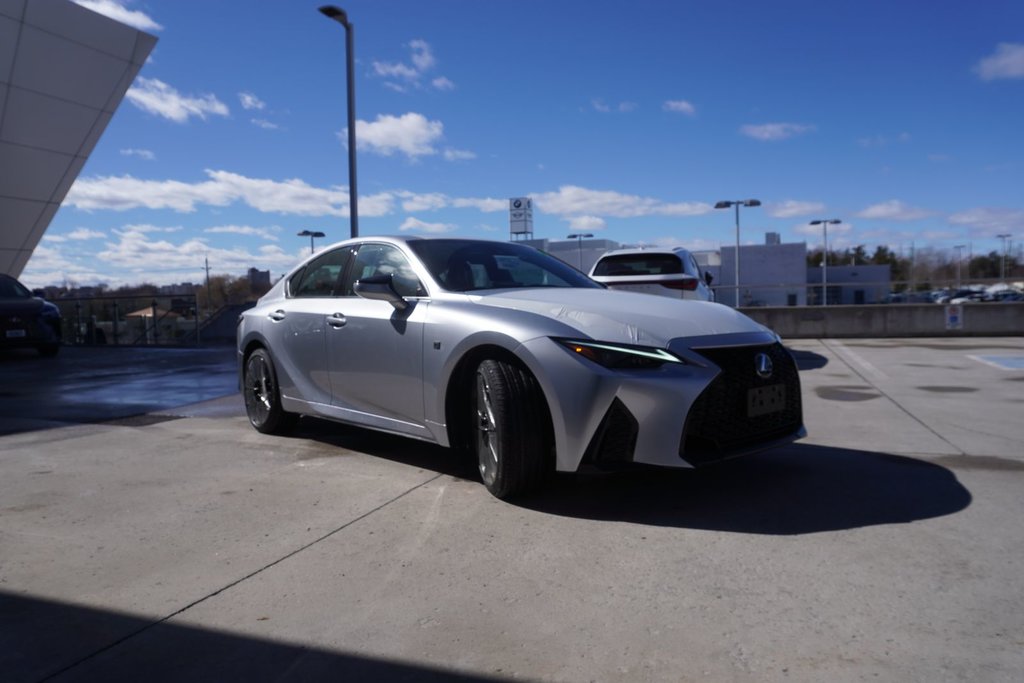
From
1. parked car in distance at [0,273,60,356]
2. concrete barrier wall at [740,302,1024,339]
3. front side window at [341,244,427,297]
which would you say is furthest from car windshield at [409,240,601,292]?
concrete barrier wall at [740,302,1024,339]

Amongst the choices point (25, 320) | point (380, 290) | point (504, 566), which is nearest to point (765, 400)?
point (504, 566)

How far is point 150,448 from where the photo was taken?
5617mm

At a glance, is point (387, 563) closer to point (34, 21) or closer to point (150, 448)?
point (150, 448)

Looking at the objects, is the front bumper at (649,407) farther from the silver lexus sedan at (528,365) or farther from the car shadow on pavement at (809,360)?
the car shadow on pavement at (809,360)

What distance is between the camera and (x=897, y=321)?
1561cm

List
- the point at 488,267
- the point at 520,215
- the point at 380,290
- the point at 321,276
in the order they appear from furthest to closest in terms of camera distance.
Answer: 1. the point at 520,215
2. the point at 321,276
3. the point at 488,267
4. the point at 380,290

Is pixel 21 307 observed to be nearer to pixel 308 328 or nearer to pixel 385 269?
pixel 308 328

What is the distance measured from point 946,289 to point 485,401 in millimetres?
18707

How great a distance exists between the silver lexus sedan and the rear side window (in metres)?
4.67

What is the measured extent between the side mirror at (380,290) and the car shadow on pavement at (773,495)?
147 cm

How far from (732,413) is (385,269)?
98.4 inches

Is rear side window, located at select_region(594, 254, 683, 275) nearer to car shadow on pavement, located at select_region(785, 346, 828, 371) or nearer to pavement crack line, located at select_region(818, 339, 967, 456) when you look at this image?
car shadow on pavement, located at select_region(785, 346, 828, 371)

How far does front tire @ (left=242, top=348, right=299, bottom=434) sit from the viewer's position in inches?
232

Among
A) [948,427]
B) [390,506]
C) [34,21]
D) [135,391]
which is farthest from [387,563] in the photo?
[34,21]
